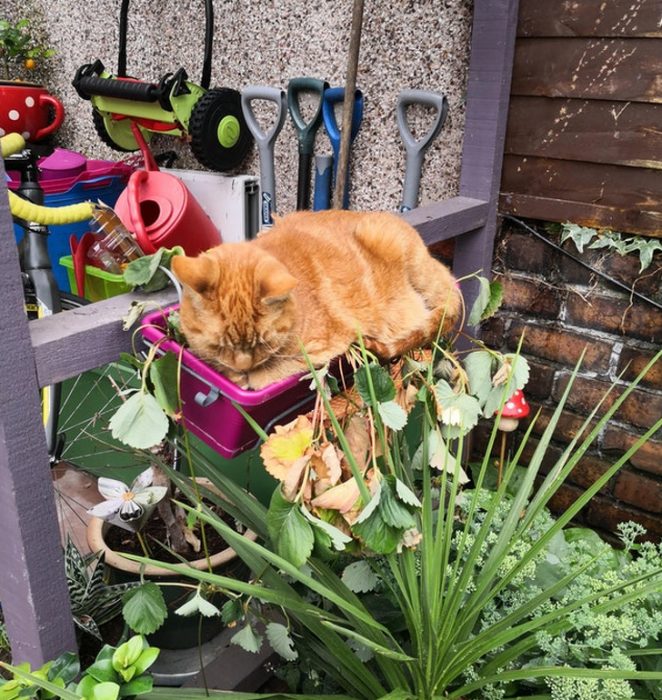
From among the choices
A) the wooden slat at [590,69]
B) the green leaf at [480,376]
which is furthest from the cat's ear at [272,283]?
the wooden slat at [590,69]

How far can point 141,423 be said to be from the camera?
2.56ft

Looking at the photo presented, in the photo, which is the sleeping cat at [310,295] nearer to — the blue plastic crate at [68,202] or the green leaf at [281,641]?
the green leaf at [281,641]

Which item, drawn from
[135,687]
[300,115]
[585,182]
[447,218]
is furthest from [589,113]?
[135,687]

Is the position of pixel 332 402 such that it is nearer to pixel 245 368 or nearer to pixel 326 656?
pixel 245 368

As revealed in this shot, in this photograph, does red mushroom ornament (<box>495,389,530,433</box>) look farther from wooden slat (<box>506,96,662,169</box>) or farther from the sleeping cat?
wooden slat (<box>506,96,662,169</box>)

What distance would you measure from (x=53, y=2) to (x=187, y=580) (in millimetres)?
2240

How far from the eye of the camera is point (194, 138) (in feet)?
6.11

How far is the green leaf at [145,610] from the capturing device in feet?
3.03

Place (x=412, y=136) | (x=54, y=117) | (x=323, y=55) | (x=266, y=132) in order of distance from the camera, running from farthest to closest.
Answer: (x=54, y=117)
(x=266, y=132)
(x=323, y=55)
(x=412, y=136)

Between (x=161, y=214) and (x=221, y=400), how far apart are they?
1.13m

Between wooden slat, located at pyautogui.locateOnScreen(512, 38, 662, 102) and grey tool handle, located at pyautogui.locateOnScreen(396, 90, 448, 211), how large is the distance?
0.19 metres

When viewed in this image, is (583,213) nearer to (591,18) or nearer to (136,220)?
(591,18)

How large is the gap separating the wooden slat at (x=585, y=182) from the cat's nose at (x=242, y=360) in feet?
3.22

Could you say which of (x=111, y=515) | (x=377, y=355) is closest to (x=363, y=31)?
(x=377, y=355)
